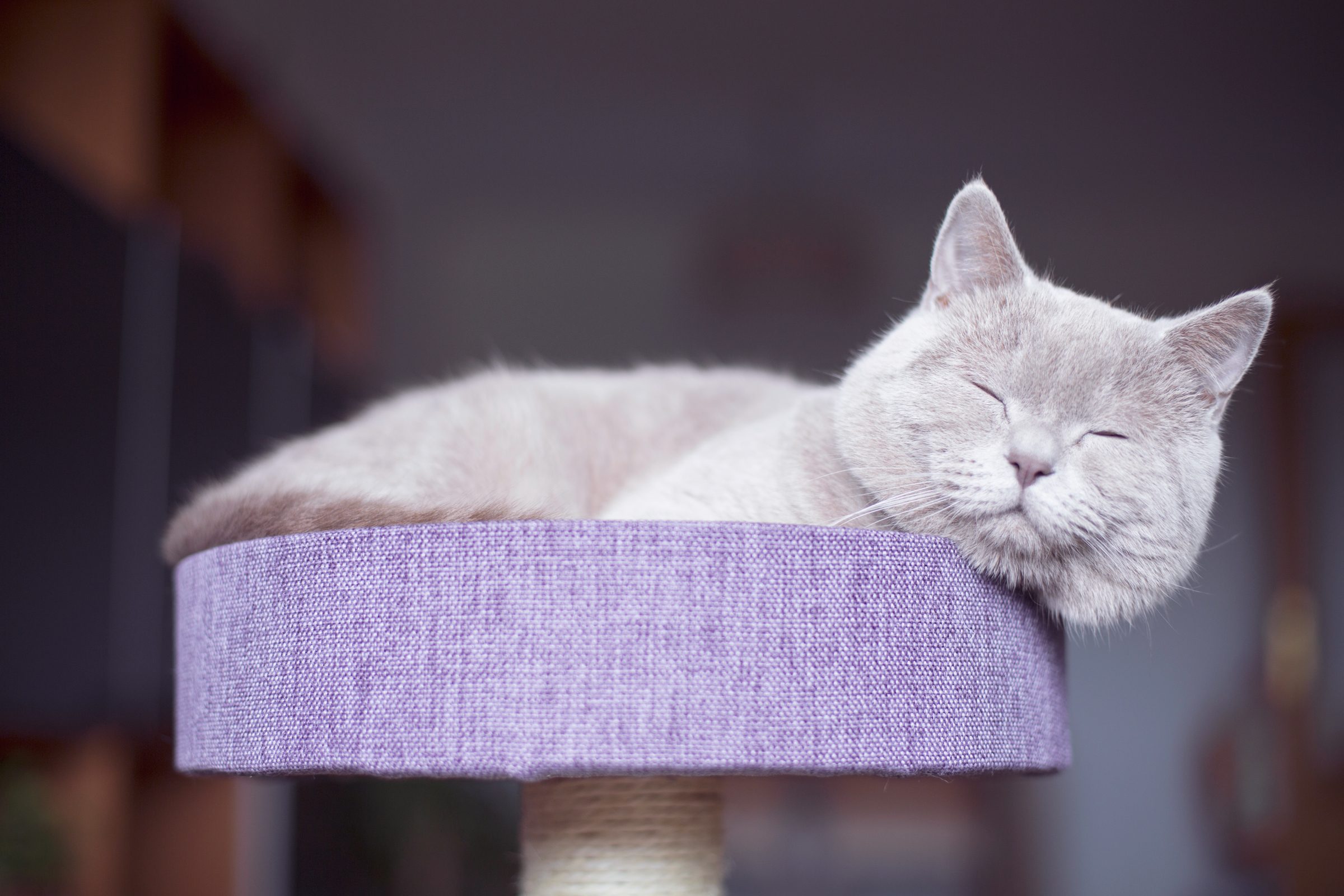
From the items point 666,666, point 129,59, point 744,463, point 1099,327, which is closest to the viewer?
point 666,666

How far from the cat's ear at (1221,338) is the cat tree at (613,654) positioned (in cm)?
30

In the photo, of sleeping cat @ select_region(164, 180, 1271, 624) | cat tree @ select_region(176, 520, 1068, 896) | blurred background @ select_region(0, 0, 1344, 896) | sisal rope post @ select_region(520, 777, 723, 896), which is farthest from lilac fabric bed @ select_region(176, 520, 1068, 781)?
blurred background @ select_region(0, 0, 1344, 896)

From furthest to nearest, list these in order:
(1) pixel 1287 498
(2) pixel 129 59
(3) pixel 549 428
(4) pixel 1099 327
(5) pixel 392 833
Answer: (1) pixel 1287 498 < (5) pixel 392 833 < (2) pixel 129 59 < (3) pixel 549 428 < (4) pixel 1099 327

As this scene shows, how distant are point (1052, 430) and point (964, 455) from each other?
3.0 inches

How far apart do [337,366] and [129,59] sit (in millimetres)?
1532

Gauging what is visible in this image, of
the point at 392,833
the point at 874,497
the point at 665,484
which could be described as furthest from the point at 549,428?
the point at 392,833

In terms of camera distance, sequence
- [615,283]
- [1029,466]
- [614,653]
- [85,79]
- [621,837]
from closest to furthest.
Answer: [614,653]
[1029,466]
[621,837]
[85,79]
[615,283]

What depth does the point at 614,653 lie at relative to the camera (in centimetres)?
85

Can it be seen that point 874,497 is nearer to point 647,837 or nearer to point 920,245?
point 647,837

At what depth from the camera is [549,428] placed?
136cm

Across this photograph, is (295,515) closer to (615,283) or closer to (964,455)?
(964,455)

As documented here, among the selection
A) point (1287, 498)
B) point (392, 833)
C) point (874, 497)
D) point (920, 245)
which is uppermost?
point (920, 245)

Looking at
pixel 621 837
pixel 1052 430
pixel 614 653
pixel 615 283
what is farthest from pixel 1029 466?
pixel 615 283

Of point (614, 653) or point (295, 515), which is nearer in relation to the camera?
point (614, 653)
